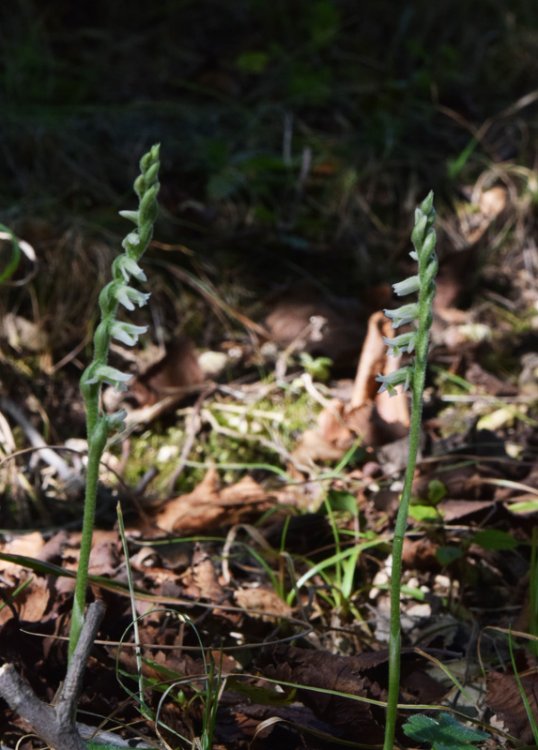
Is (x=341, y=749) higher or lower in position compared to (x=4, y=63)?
lower

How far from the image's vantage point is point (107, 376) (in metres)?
1.16

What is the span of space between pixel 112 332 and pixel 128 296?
6cm

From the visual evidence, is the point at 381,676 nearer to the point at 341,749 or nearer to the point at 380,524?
the point at 341,749

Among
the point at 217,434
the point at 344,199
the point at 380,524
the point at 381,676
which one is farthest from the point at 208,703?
the point at 344,199

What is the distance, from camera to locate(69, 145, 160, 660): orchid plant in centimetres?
117

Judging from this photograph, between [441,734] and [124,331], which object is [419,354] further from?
[441,734]

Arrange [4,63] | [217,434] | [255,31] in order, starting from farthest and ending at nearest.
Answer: [255,31] < [4,63] < [217,434]

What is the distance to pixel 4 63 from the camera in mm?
4422

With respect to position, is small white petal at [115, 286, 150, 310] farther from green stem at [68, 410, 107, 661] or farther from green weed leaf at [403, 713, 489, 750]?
green weed leaf at [403, 713, 489, 750]

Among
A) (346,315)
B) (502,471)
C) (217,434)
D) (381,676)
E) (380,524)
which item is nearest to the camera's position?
(381,676)

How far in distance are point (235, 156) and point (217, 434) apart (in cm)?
168

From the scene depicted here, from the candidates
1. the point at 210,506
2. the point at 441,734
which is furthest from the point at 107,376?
the point at 210,506

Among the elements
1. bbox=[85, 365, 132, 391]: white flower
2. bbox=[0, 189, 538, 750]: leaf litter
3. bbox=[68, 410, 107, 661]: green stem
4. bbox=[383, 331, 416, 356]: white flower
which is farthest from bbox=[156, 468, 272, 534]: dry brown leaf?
bbox=[383, 331, 416, 356]: white flower

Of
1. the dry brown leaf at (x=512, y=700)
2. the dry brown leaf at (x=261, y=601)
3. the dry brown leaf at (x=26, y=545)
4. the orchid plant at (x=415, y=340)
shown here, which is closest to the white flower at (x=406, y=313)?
the orchid plant at (x=415, y=340)
